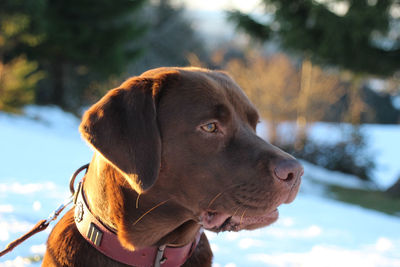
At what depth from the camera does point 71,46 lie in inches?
698

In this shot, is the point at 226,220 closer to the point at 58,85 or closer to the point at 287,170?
the point at 287,170

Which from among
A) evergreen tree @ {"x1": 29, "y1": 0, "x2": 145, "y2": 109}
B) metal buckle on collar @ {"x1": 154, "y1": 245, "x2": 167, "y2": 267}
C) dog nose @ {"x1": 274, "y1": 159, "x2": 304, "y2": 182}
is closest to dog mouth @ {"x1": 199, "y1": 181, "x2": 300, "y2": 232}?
dog nose @ {"x1": 274, "y1": 159, "x2": 304, "y2": 182}

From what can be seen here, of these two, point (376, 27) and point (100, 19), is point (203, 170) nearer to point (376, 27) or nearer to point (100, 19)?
point (376, 27)

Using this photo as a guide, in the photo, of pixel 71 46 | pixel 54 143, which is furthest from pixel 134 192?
pixel 71 46

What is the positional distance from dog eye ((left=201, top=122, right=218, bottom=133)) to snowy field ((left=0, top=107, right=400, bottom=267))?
201cm

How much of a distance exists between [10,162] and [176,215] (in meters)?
6.76

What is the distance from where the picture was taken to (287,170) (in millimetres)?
1975

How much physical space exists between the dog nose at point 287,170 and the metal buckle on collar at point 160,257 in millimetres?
730

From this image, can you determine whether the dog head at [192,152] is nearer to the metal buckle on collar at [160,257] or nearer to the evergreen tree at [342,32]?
the metal buckle on collar at [160,257]

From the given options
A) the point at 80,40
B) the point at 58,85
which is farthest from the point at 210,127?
the point at 58,85

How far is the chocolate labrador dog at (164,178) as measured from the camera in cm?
199

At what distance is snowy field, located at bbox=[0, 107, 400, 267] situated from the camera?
424 centimetres

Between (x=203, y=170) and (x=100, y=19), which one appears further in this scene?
(x=100, y=19)

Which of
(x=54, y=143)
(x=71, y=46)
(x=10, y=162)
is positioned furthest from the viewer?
(x=71, y=46)
